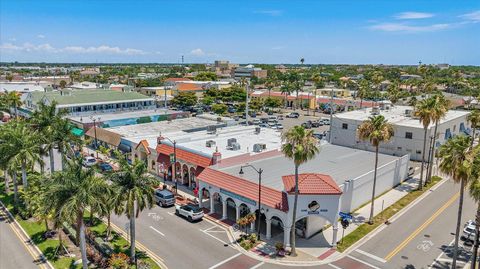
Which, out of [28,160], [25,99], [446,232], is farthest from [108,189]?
[25,99]

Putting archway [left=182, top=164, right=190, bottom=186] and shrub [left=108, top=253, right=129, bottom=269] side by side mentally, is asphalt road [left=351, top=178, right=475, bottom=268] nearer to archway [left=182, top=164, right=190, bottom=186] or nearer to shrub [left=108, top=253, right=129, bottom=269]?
shrub [left=108, top=253, right=129, bottom=269]

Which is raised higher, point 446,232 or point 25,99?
point 25,99

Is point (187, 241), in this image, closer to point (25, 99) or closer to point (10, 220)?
point (10, 220)

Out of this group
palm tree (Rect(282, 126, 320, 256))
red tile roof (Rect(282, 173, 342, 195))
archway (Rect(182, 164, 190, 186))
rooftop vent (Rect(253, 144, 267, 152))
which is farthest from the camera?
rooftop vent (Rect(253, 144, 267, 152))

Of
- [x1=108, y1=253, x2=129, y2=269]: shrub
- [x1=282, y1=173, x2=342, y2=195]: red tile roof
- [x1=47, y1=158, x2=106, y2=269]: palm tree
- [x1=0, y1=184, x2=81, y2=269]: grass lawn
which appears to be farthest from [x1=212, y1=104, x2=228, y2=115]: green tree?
[x1=47, y1=158, x2=106, y2=269]: palm tree

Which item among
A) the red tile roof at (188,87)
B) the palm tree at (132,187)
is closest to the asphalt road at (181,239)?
the palm tree at (132,187)

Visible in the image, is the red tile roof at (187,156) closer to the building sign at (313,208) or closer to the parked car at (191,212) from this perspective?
the parked car at (191,212)

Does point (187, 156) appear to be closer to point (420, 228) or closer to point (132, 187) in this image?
point (132, 187)
